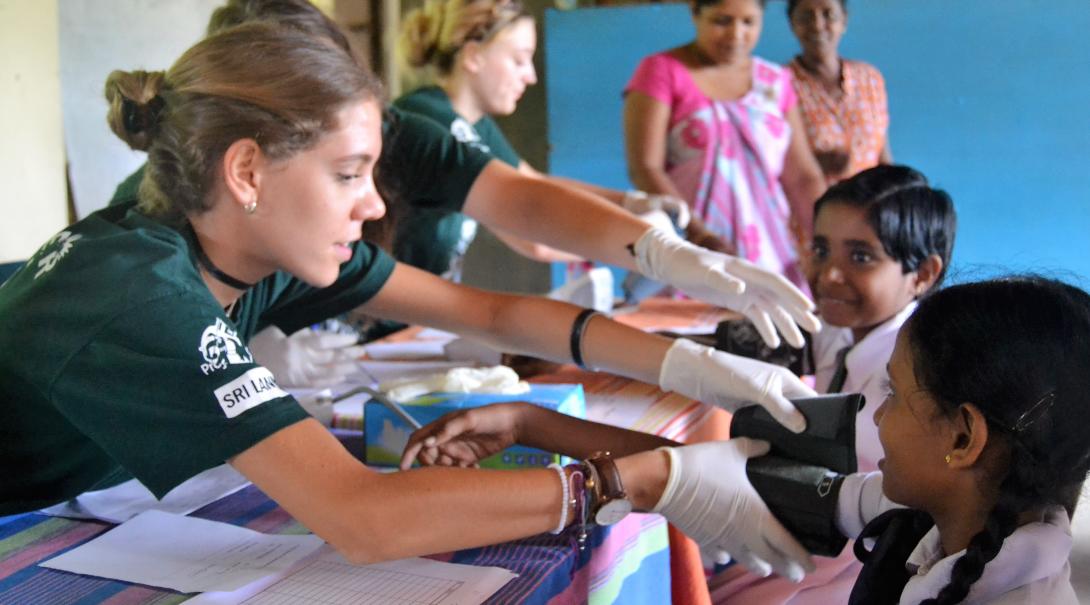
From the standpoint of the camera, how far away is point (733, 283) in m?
1.51

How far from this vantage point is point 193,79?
3.76 ft

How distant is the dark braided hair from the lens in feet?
2.95

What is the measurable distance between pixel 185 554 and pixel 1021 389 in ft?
2.71

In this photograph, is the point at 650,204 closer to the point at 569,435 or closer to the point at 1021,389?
the point at 569,435

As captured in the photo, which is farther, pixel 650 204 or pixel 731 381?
pixel 650 204

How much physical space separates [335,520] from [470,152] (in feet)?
3.43

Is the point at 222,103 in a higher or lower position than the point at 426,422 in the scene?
higher

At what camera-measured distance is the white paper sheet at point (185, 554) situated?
967 mm

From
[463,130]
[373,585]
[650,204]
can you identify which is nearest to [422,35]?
[463,130]

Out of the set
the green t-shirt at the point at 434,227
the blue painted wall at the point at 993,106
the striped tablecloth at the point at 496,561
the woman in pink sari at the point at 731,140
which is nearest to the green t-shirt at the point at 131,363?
the striped tablecloth at the point at 496,561

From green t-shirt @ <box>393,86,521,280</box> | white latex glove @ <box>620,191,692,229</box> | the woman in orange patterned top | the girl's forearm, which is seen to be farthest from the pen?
the woman in orange patterned top

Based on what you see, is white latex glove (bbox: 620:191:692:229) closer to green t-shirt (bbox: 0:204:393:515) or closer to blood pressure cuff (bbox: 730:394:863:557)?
blood pressure cuff (bbox: 730:394:863:557)

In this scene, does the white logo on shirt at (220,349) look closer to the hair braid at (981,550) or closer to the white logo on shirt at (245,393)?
the white logo on shirt at (245,393)

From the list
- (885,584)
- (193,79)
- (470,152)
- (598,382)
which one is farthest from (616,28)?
(885,584)
